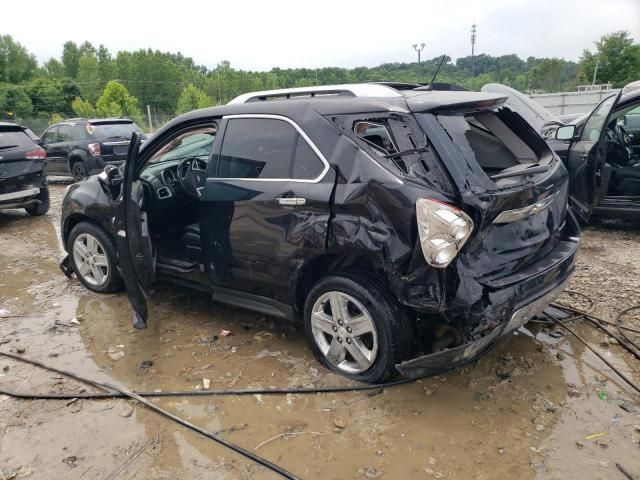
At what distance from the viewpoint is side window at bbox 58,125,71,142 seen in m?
12.4

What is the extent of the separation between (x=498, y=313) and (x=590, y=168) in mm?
3690

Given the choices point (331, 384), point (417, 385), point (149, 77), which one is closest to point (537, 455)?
point (417, 385)

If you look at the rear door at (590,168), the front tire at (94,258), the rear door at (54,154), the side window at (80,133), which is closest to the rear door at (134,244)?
the front tire at (94,258)

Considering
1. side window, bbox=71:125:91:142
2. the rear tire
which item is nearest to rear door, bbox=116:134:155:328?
the rear tire

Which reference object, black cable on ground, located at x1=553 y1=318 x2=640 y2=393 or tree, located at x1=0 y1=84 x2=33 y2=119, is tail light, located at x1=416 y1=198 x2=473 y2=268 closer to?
black cable on ground, located at x1=553 y1=318 x2=640 y2=393

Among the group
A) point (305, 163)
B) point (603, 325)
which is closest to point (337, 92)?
point (305, 163)

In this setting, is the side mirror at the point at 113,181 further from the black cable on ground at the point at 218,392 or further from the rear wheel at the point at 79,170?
the rear wheel at the point at 79,170

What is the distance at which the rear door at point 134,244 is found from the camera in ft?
12.3

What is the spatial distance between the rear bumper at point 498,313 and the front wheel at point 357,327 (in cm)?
22

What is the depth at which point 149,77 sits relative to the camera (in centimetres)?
7169

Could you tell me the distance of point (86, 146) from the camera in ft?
39.1

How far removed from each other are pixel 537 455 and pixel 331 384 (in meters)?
1.26

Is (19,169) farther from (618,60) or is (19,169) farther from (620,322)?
(618,60)

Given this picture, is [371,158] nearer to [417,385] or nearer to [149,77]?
[417,385]
